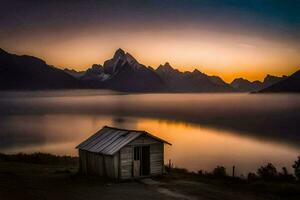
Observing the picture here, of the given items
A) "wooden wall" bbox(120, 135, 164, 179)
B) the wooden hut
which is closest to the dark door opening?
the wooden hut

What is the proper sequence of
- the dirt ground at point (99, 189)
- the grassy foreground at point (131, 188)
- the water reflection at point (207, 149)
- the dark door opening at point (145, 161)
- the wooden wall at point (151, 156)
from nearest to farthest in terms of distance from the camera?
the dirt ground at point (99, 189)
the grassy foreground at point (131, 188)
the wooden wall at point (151, 156)
the dark door opening at point (145, 161)
the water reflection at point (207, 149)

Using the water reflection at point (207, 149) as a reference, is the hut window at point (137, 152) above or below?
above

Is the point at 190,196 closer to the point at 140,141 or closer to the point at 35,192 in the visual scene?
the point at 140,141

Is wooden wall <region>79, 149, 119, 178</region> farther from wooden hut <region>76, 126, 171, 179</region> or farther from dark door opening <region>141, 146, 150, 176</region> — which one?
dark door opening <region>141, 146, 150, 176</region>

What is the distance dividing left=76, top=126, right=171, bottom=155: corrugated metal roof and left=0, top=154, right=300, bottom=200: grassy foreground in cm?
213

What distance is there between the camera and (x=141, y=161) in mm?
30438

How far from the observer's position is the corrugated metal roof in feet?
95.5

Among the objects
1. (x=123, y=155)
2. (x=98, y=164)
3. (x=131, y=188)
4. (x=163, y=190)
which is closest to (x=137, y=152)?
(x=123, y=155)

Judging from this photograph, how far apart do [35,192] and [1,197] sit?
97.3 inches

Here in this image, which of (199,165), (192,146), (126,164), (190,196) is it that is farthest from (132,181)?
(192,146)

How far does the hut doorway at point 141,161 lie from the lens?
29375 mm

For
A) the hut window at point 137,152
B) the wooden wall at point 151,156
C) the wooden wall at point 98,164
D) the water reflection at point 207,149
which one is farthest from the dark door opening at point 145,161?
the water reflection at point 207,149

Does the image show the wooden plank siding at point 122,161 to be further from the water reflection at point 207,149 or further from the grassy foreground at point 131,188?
the water reflection at point 207,149

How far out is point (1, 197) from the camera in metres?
23.5
